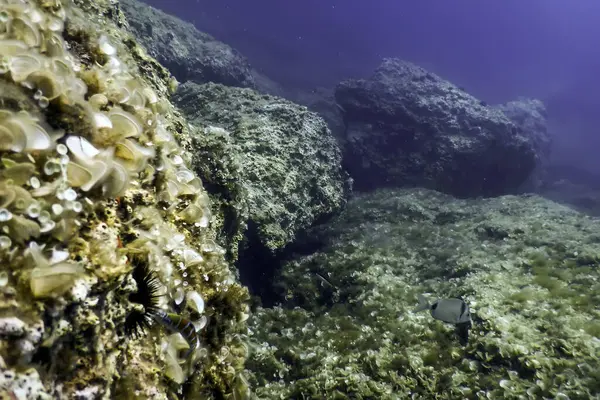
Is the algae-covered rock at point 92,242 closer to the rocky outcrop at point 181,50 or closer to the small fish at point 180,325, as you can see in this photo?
the small fish at point 180,325

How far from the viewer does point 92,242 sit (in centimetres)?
151

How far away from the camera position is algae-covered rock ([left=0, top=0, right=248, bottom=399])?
121 centimetres

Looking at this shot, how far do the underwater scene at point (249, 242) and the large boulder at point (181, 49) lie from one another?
0.34 feet

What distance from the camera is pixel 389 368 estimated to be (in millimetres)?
4203

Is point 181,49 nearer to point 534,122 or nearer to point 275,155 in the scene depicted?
point 275,155

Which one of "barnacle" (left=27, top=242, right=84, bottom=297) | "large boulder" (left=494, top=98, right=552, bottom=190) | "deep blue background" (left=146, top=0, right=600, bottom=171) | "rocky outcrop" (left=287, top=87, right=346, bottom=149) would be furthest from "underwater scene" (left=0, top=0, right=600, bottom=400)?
"deep blue background" (left=146, top=0, right=600, bottom=171)

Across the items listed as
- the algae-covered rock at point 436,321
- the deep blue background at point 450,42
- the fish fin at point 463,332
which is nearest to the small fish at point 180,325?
the algae-covered rock at point 436,321

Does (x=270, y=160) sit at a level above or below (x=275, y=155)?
below

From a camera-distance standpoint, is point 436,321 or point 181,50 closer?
point 436,321

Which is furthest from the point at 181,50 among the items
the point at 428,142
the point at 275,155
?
the point at 428,142

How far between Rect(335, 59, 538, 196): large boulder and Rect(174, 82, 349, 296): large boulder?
4.98 metres

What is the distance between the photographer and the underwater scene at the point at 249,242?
1384 mm

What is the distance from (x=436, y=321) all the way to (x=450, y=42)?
8909 centimetres

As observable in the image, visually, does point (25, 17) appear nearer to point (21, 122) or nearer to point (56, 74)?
point (56, 74)
